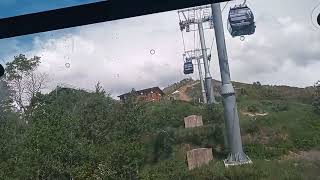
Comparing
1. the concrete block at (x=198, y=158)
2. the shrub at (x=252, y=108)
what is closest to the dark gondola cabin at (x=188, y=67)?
the shrub at (x=252, y=108)

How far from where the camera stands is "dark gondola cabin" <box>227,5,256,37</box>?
647 inches

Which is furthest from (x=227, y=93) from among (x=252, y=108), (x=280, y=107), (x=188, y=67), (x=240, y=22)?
(x=188, y=67)

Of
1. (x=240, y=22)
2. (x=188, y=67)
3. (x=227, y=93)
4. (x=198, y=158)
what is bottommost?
(x=198, y=158)

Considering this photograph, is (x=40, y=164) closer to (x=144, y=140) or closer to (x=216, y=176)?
(x=216, y=176)

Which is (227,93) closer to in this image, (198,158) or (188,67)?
(198,158)

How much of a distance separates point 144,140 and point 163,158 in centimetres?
194

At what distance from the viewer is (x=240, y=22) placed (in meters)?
17.0

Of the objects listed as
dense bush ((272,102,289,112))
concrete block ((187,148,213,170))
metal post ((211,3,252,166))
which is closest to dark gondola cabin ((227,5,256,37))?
metal post ((211,3,252,166))

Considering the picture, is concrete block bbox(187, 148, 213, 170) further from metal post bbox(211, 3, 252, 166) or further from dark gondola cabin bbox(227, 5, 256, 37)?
dark gondola cabin bbox(227, 5, 256, 37)

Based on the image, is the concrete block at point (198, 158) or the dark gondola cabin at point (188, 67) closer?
the concrete block at point (198, 158)

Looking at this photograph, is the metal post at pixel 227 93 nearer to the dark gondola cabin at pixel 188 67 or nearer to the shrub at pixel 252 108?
the shrub at pixel 252 108

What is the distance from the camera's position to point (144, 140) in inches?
1000

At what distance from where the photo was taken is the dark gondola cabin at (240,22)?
16438 mm

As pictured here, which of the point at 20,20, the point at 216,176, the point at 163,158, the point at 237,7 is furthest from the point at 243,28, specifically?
the point at 20,20
